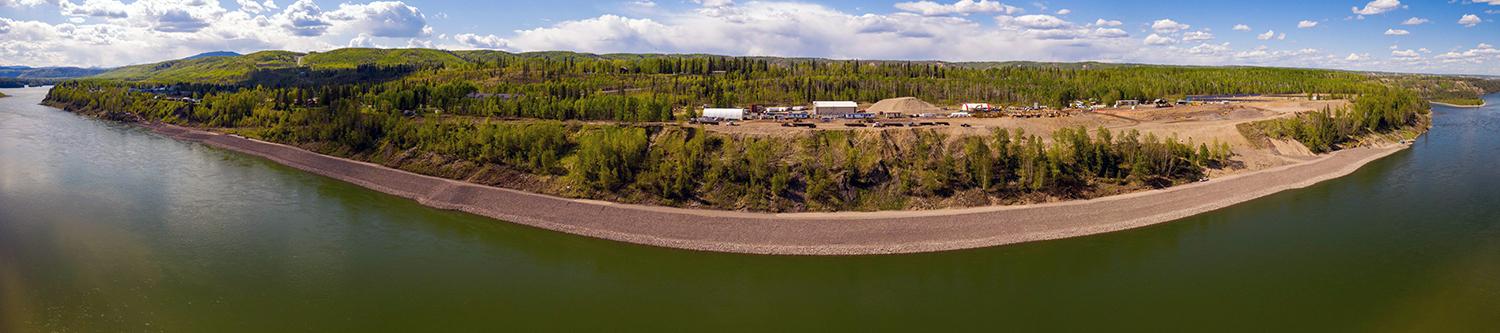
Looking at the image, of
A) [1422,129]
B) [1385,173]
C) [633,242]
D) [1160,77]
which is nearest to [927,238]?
[633,242]

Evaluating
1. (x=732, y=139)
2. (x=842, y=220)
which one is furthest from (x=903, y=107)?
(x=842, y=220)

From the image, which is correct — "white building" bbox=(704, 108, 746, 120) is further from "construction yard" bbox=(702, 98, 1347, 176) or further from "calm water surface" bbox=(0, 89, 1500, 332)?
"calm water surface" bbox=(0, 89, 1500, 332)

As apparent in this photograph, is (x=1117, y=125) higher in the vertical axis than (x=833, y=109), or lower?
lower

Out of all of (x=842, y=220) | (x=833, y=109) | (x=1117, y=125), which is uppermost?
(x=833, y=109)

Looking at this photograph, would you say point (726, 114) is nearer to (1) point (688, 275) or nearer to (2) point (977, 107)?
(2) point (977, 107)

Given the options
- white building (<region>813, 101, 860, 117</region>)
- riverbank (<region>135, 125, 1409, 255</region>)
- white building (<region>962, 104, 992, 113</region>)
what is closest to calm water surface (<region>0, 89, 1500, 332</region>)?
riverbank (<region>135, 125, 1409, 255</region>)
